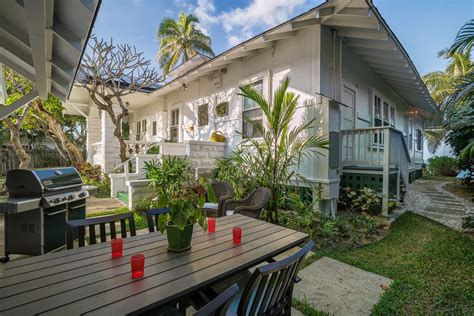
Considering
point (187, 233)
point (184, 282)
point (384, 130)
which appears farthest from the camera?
point (384, 130)

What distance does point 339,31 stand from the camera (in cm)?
510

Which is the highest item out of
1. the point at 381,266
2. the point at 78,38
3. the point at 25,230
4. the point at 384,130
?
the point at 78,38

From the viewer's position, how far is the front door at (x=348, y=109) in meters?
5.89

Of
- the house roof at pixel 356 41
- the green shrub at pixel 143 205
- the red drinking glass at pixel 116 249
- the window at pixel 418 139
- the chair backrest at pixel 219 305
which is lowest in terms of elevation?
the green shrub at pixel 143 205

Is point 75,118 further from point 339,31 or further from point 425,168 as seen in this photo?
point 425,168

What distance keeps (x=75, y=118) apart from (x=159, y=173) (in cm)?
1268

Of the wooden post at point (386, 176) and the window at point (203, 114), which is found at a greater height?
→ the window at point (203, 114)

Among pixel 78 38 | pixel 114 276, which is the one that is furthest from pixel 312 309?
pixel 78 38

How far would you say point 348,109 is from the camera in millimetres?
6090

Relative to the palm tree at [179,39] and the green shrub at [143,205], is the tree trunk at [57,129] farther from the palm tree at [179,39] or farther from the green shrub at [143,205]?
the palm tree at [179,39]

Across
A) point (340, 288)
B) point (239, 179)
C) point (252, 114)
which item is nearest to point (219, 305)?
point (340, 288)

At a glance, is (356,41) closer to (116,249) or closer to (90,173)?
(116,249)

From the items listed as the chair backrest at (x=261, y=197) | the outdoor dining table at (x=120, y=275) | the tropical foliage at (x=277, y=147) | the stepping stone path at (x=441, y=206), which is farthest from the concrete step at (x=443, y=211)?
the outdoor dining table at (x=120, y=275)

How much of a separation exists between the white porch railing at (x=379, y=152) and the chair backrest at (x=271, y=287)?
13.7 ft
